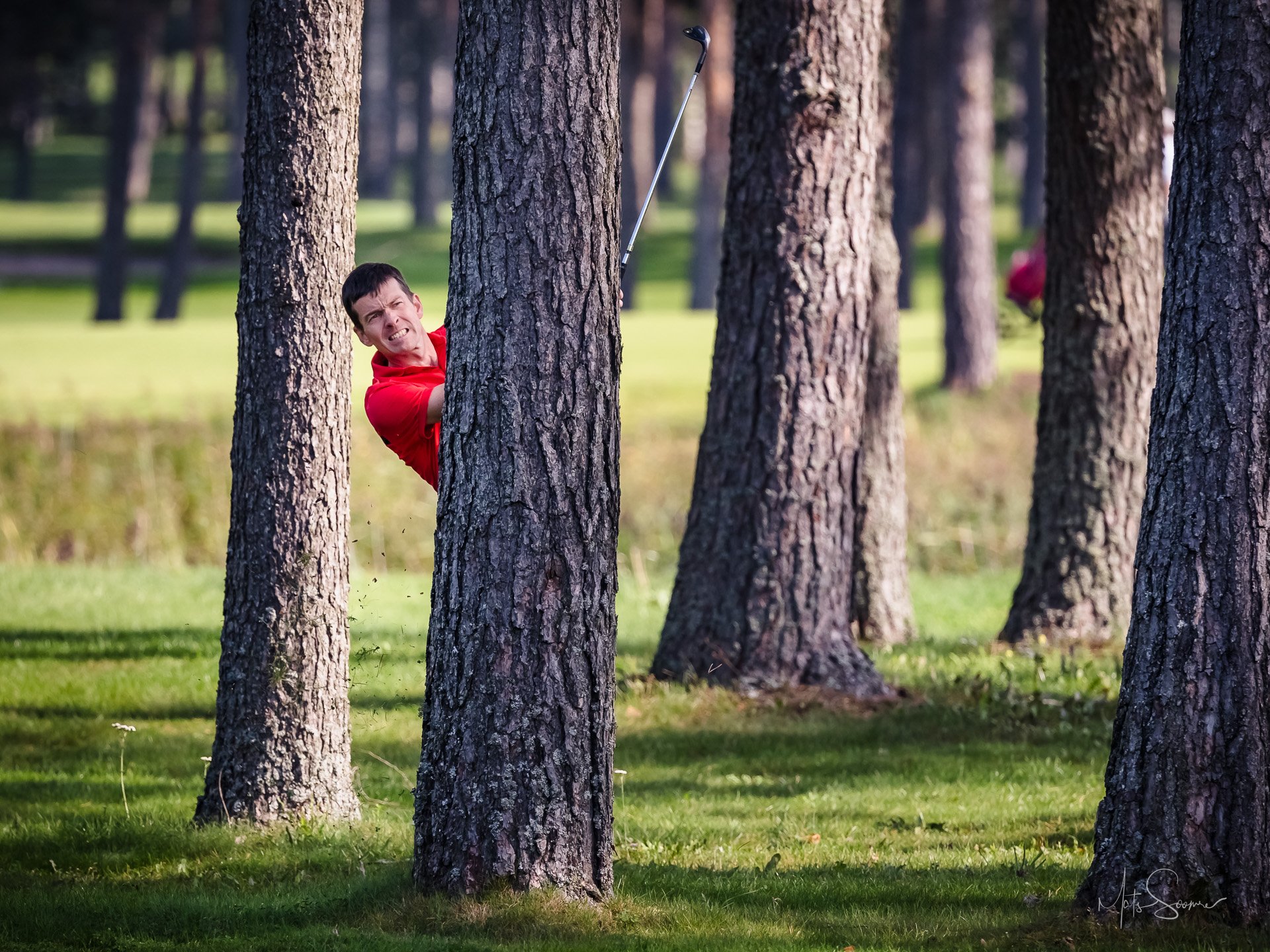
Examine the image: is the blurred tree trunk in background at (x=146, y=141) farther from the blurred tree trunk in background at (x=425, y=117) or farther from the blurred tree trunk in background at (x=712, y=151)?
the blurred tree trunk in background at (x=712, y=151)

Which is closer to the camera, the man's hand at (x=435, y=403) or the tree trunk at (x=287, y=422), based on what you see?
the man's hand at (x=435, y=403)

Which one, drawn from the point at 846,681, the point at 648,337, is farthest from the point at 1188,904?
the point at 648,337

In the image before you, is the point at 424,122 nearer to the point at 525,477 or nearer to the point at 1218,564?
the point at 525,477

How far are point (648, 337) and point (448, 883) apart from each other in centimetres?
2015

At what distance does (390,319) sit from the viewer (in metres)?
5.56

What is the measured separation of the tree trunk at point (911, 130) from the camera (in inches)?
1355

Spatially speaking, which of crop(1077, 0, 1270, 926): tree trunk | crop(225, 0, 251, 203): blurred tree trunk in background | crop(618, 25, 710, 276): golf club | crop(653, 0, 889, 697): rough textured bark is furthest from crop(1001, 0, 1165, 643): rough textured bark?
crop(225, 0, 251, 203): blurred tree trunk in background

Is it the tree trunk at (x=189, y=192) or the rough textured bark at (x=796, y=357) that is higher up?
the tree trunk at (x=189, y=192)

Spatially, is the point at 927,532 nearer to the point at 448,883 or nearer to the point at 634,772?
the point at 634,772

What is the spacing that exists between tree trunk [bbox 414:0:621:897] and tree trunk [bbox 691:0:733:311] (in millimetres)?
22385

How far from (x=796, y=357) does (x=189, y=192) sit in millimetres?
27939

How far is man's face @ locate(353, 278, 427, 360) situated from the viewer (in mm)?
5516

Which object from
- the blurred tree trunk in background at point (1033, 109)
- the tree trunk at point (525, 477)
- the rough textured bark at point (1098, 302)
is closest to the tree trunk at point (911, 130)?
the blurred tree trunk in background at point (1033, 109)

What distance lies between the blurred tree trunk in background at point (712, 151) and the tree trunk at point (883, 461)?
1691cm
